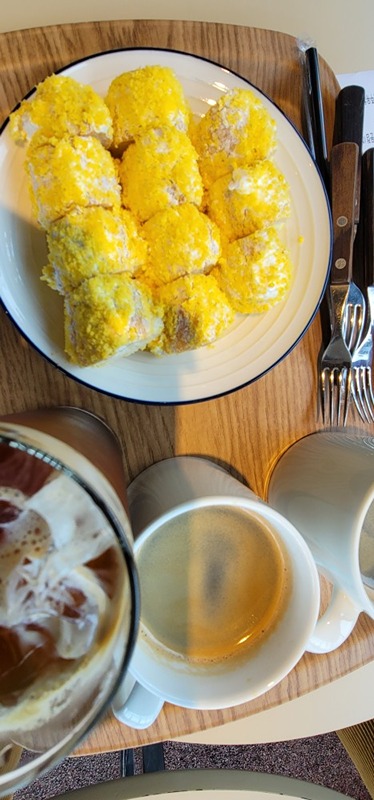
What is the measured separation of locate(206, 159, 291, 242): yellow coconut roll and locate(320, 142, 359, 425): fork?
107mm

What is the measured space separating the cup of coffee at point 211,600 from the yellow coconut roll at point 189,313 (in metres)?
0.17

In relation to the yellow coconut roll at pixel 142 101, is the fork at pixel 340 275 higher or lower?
lower

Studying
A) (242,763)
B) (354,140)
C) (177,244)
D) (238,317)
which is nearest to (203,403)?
(238,317)

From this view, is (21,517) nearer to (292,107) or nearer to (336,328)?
(336,328)

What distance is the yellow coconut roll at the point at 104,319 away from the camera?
2.34ft

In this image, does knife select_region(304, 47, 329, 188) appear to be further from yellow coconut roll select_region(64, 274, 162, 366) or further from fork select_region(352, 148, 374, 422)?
yellow coconut roll select_region(64, 274, 162, 366)

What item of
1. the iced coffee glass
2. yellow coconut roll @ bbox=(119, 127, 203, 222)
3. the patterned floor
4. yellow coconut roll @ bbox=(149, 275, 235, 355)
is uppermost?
yellow coconut roll @ bbox=(119, 127, 203, 222)

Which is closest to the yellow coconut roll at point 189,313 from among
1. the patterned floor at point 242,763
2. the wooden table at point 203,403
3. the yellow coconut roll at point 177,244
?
the yellow coconut roll at point 177,244

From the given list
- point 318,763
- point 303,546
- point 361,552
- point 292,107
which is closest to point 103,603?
point 303,546

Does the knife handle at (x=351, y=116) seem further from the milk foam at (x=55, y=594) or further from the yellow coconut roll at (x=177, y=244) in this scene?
the milk foam at (x=55, y=594)

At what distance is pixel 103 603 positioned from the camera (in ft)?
1.64

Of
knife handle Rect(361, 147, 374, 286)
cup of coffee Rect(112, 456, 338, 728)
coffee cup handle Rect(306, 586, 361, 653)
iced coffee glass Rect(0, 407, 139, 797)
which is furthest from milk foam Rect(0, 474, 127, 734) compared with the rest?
knife handle Rect(361, 147, 374, 286)

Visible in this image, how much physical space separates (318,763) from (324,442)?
1501 millimetres

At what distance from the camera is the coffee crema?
2.38 feet
